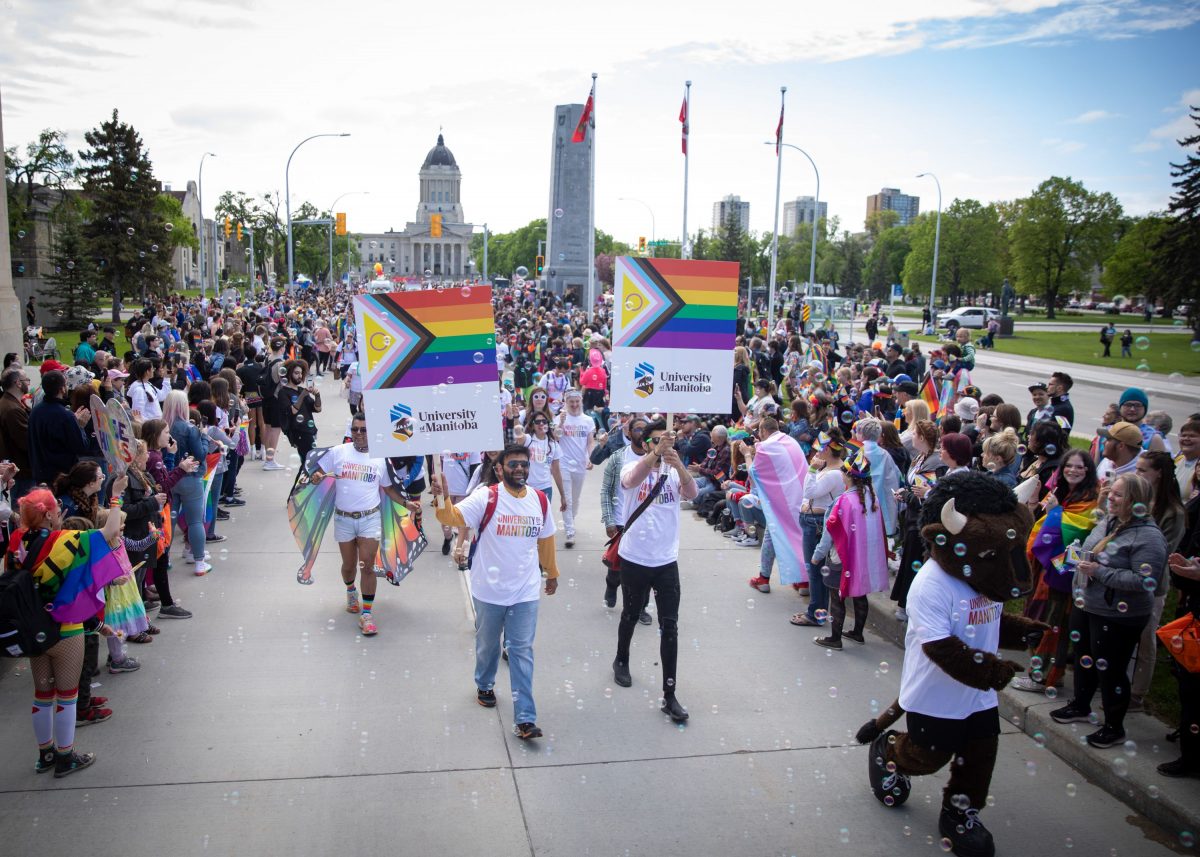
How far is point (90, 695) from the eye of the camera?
5699 mm

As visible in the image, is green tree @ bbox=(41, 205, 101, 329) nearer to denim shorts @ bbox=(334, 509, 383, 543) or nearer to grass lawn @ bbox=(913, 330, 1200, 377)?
denim shorts @ bbox=(334, 509, 383, 543)

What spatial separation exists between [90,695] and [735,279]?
5.15 meters

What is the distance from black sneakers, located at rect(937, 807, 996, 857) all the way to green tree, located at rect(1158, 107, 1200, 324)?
40.6 m

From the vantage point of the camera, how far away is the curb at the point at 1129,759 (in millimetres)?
4688

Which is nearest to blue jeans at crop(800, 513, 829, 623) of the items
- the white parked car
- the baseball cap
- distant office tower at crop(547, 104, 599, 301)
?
the baseball cap

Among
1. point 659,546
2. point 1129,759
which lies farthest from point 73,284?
point 1129,759

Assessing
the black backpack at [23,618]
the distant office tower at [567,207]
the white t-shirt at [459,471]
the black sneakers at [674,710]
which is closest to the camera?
the black backpack at [23,618]

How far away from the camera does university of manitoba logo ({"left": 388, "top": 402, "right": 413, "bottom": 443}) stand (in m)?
5.88

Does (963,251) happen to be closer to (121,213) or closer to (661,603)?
(121,213)

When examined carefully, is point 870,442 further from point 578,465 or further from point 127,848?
point 127,848

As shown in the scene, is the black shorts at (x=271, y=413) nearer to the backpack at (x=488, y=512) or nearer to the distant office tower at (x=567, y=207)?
the backpack at (x=488, y=512)

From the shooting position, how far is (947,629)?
4402 millimetres

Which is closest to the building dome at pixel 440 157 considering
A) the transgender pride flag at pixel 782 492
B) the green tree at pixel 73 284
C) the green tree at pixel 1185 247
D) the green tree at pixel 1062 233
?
the green tree at pixel 1062 233

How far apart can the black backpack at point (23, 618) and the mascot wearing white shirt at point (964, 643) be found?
4.53 metres
